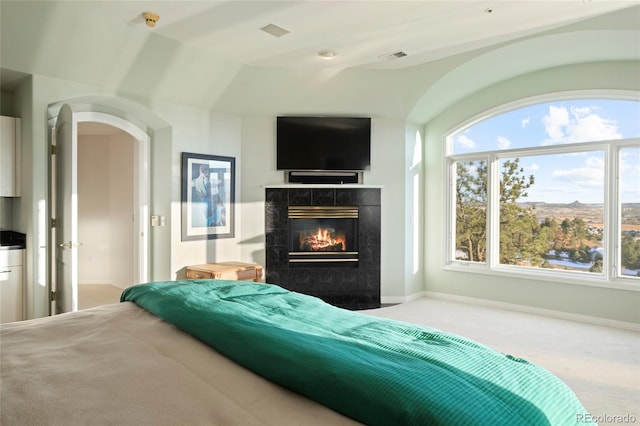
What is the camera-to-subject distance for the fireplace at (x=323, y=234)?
5.30 metres

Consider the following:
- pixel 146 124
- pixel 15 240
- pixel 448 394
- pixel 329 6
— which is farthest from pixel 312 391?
pixel 146 124

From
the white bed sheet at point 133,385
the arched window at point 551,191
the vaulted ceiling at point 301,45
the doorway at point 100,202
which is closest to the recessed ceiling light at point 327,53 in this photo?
the vaulted ceiling at point 301,45

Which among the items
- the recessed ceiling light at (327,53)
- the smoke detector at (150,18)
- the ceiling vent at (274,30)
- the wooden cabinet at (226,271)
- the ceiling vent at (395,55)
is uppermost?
the ceiling vent at (395,55)

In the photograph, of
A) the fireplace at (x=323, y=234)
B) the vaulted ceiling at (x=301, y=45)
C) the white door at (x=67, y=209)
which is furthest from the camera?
→ the fireplace at (x=323, y=234)

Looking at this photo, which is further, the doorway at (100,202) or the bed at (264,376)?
the doorway at (100,202)

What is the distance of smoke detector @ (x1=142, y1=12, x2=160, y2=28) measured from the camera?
3.40 m

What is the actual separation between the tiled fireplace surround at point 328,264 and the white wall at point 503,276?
99 centimetres

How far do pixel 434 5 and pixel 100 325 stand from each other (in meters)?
3.24

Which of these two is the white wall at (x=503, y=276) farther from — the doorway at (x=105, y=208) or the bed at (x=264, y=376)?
the doorway at (x=105, y=208)

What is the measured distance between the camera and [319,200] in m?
5.28

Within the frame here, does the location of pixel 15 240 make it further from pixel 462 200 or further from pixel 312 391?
pixel 462 200

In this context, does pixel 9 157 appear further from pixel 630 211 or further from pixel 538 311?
pixel 630 211

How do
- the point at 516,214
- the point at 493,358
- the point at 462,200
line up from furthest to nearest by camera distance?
the point at 462,200 → the point at 516,214 → the point at 493,358

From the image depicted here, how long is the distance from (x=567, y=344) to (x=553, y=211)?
5.83 feet
